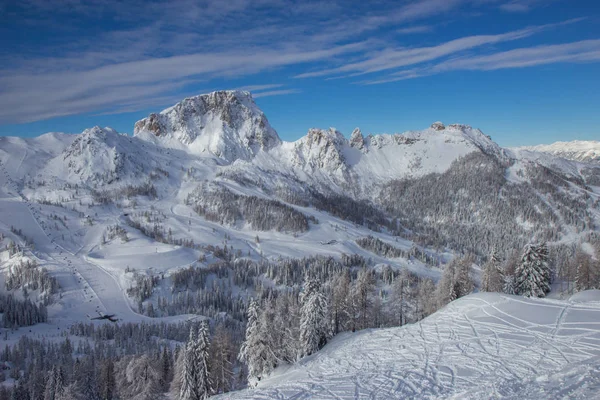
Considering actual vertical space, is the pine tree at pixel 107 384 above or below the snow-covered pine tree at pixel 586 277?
below

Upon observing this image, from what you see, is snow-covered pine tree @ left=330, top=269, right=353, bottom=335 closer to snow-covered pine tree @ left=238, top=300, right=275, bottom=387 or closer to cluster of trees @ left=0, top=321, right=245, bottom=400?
snow-covered pine tree @ left=238, top=300, right=275, bottom=387

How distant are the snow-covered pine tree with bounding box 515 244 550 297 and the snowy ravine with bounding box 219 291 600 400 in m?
17.4

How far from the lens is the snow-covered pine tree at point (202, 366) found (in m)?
42.4

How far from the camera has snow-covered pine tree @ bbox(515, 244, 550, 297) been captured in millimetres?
63875

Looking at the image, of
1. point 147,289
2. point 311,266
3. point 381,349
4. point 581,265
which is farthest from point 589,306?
point 147,289

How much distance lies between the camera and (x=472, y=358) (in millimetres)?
31250

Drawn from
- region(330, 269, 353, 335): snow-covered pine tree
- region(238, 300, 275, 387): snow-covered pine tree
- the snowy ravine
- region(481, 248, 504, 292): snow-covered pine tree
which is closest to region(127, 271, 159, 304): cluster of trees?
region(330, 269, 353, 335): snow-covered pine tree

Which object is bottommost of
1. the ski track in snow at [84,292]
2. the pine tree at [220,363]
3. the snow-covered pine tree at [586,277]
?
the ski track in snow at [84,292]

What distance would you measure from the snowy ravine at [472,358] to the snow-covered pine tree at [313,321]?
2.56m

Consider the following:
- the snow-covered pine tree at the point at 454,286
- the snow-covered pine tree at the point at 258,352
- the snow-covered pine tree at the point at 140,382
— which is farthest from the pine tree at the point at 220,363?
the snow-covered pine tree at the point at 454,286

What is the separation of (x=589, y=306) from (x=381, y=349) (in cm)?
2449

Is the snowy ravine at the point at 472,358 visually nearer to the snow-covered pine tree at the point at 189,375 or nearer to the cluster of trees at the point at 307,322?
the cluster of trees at the point at 307,322

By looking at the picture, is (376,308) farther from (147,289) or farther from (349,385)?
(147,289)

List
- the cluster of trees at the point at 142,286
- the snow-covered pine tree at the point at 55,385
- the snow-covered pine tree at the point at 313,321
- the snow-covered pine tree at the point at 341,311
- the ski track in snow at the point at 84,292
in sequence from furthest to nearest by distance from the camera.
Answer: the cluster of trees at the point at 142,286
the ski track in snow at the point at 84,292
the snow-covered pine tree at the point at 341,311
the snow-covered pine tree at the point at 55,385
the snow-covered pine tree at the point at 313,321
